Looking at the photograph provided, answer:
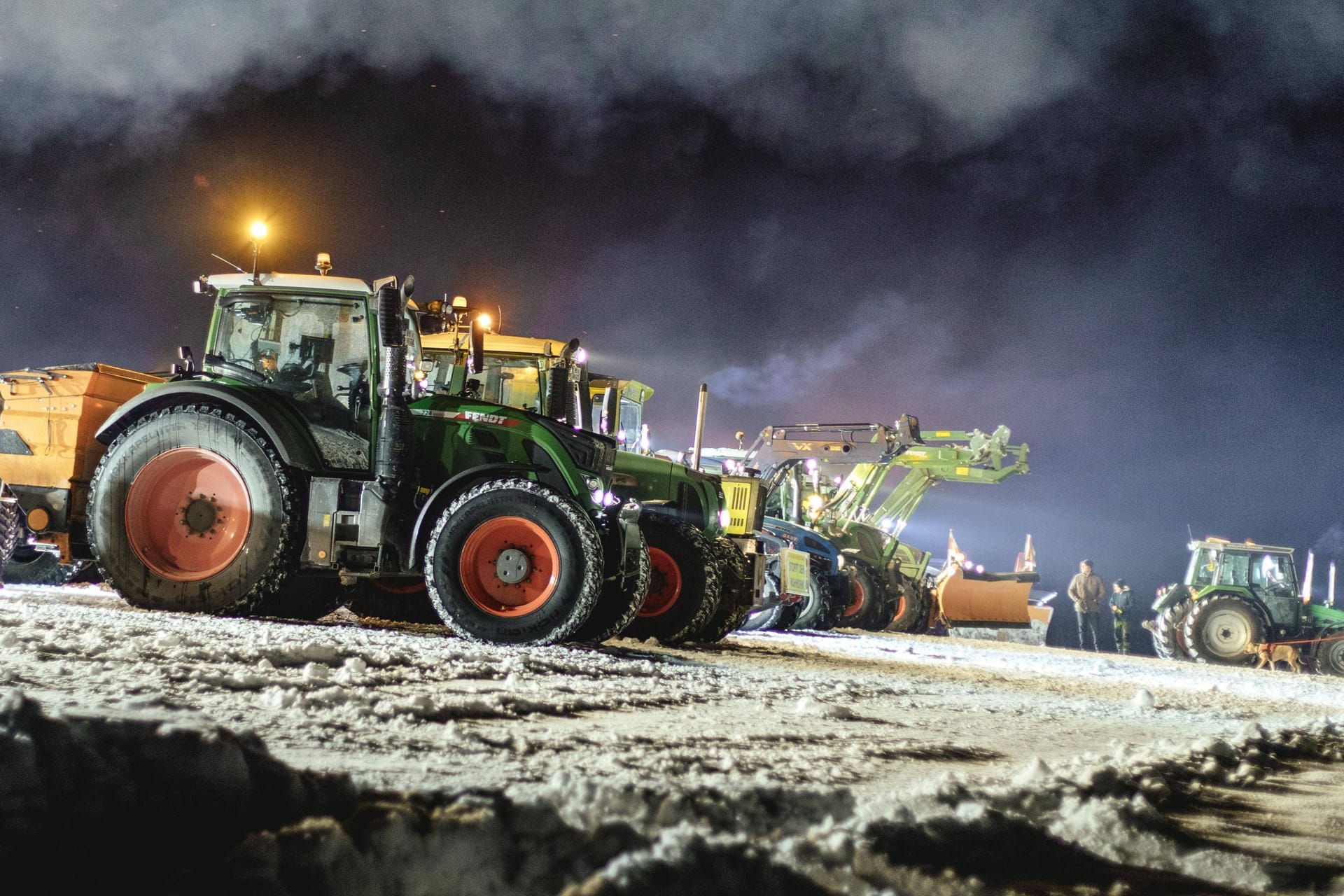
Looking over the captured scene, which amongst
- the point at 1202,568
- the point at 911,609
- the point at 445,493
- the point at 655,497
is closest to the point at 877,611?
the point at 911,609

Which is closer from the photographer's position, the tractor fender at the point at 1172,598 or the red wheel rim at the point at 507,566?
the red wheel rim at the point at 507,566

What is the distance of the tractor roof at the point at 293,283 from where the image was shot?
6.38 meters

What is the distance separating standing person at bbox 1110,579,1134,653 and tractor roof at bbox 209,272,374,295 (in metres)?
15.2

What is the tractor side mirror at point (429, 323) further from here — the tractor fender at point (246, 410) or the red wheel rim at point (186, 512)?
the red wheel rim at point (186, 512)

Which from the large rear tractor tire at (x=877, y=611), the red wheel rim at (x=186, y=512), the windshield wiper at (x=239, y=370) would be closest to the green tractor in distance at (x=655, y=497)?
the windshield wiper at (x=239, y=370)

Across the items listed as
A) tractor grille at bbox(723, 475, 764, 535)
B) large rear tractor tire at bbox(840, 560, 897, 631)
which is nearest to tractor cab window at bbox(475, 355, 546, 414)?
tractor grille at bbox(723, 475, 764, 535)

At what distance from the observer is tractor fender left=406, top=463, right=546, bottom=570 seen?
19.2 feet

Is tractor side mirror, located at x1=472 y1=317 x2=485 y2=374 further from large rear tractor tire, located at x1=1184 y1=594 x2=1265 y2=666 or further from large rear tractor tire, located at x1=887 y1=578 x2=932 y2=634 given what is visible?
large rear tractor tire, located at x1=1184 y1=594 x2=1265 y2=666

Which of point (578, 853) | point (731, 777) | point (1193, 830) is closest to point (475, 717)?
point (731, 777)

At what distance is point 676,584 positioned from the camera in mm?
7867

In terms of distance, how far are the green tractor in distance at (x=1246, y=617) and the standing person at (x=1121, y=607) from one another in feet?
4.98

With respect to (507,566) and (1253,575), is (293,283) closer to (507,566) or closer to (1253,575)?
(507,566)

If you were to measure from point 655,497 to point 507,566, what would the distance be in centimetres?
278

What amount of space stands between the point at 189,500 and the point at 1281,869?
565 cm
